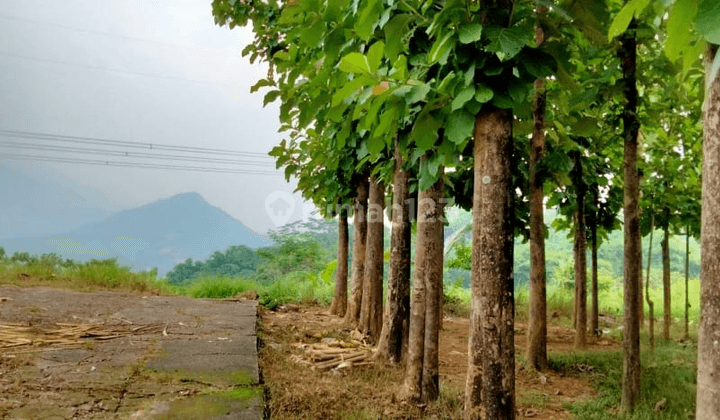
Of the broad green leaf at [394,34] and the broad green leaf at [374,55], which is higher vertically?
the broad green leaf at [394,34]

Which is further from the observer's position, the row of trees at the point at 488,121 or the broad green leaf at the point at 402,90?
the broad green leaf at the point at 402,90

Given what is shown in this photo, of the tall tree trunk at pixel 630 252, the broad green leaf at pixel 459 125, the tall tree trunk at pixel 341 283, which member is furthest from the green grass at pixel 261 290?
the broad green leaf at pixel 459 125

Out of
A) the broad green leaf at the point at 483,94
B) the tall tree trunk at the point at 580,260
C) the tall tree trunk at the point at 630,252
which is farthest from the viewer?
the tall tree trunk at the point at 580,260

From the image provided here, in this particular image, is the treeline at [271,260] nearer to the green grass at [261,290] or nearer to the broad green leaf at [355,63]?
the green grass at [261,290]

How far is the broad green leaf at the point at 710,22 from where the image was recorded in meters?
1.00

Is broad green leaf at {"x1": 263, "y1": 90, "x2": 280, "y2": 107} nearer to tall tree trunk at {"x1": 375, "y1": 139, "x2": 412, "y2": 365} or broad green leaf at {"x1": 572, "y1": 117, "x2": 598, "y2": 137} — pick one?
tall tree trunk at {"x1": 375, "y1": 139, "x2": 412, "y2": 365}

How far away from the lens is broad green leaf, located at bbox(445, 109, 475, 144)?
99.0 inches

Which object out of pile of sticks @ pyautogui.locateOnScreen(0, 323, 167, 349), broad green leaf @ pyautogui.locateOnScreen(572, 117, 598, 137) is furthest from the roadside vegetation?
broad green leaf @ pyautogui.locateOnScreen(572, 117, 598, 137)

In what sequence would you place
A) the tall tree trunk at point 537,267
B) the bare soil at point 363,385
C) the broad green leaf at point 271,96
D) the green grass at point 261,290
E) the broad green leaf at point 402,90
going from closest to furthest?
the broad green leaf at point 402,90 → the bare soil at point 363,385 → the broad green leaf at point 271,96 → the tall tree trunk at point 537,267 → the green grass at point 261,290

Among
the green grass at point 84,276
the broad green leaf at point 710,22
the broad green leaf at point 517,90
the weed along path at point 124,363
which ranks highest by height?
the broad green leaf at point 517,90

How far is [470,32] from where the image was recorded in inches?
92.3

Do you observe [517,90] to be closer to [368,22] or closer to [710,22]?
[368,22]

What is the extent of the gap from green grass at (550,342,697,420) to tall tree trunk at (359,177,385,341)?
2270mm

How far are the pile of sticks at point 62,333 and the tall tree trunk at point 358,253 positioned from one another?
11.0 ft
